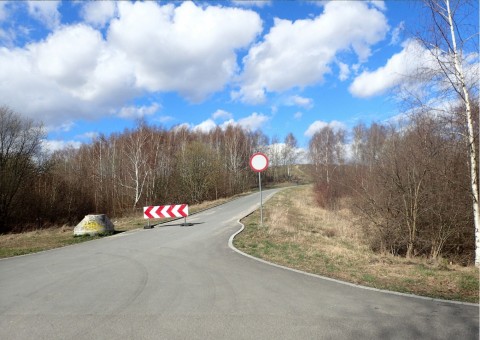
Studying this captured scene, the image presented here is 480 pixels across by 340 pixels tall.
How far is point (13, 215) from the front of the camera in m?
32.2

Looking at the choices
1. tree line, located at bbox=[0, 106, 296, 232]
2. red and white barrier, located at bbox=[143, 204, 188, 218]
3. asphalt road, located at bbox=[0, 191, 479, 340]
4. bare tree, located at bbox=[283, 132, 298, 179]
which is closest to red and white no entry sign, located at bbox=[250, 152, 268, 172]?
red and white barrier, located at bbox=[143, 204, 188, 218]

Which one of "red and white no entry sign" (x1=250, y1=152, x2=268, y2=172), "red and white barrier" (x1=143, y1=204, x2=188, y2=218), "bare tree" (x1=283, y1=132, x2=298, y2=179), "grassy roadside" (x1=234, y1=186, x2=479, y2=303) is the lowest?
"grassy roadside" (x1=234, y1=186, x2=479, y2=303)

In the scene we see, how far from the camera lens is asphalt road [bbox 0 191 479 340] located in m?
4.85

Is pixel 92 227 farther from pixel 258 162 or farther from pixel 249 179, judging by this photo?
pixel 249 179

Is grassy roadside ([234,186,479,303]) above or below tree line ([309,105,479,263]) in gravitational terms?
below

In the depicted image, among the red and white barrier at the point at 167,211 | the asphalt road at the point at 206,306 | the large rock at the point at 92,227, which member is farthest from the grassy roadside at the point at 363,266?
the large rock at the point at 92,227

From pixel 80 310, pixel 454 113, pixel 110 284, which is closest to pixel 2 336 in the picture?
pixel 80 310

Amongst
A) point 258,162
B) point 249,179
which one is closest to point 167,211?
point 258,162

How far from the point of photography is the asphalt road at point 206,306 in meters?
4.85

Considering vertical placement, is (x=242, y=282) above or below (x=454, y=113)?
below

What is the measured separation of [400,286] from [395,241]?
6.06 m

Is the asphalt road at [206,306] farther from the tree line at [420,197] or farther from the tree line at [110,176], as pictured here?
the tree line at [110,176]

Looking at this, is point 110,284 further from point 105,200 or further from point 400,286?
point 105,200

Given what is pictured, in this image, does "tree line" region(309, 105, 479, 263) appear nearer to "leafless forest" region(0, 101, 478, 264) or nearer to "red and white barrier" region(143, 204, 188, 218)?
"leafless forest" region(0, 101, 478, 264)
